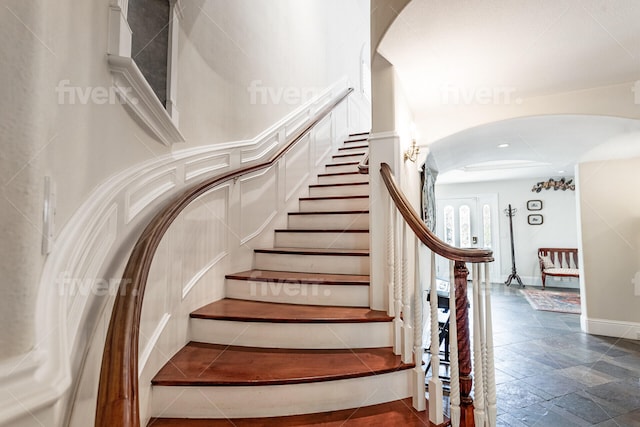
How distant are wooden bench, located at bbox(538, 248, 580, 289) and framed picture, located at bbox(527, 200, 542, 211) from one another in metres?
0.96

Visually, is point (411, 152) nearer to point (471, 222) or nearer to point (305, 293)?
point (305, 293)

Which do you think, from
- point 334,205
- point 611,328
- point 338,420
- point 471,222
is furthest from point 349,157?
point 471,222

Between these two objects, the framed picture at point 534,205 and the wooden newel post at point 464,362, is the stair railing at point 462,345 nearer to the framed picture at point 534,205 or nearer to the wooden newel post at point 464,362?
the wooden newel post at point 464,362

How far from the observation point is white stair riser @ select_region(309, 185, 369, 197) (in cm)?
322

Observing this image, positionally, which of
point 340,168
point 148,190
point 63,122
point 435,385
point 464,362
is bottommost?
point 435,385

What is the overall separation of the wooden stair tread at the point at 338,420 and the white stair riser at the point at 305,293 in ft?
2.06

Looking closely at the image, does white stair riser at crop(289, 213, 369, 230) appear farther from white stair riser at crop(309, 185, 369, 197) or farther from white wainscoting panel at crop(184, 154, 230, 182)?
white wainscoting panel at crop(184, 154, 230, 182)

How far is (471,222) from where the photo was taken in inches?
321

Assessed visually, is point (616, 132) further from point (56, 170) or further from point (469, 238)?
point (469, 238)

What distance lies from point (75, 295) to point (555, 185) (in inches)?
348

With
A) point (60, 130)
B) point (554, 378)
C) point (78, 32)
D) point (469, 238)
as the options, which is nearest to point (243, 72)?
point (78, 32)

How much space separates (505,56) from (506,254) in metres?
7.10

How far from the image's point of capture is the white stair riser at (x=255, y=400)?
1.42 metres

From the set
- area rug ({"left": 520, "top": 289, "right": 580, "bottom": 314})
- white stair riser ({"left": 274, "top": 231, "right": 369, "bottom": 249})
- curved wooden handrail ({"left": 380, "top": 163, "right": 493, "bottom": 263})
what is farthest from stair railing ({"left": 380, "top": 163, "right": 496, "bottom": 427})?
area rug ({"left": 520, "top": 289, "right": 580, "bottom": 314})
